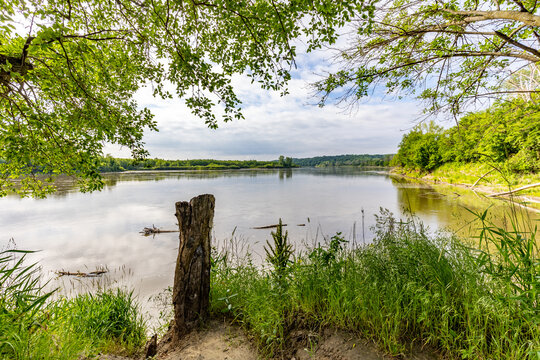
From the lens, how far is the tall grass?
6.00 feet

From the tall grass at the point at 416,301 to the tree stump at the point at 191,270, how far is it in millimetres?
314

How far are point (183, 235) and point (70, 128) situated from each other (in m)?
3.01

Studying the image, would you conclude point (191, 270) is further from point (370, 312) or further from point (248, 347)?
point (370, 312)

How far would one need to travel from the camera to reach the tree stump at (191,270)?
3.01 m

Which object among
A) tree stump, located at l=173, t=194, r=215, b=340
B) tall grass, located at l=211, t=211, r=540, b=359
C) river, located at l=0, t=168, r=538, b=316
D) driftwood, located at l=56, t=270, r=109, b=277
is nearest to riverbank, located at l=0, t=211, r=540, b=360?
tall grass, located at l=211, t=211, r=540, b=359

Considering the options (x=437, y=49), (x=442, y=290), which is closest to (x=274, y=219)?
(x=437, y=49)

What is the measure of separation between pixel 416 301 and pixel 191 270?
103 inches

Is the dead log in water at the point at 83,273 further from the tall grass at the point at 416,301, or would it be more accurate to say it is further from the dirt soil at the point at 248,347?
the tall grass at the point at 416,301

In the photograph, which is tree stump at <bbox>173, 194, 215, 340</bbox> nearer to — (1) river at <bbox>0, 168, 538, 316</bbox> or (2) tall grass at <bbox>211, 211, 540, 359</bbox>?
(2) tall grass at <bbox>211, 211, 540, 359</bbox>

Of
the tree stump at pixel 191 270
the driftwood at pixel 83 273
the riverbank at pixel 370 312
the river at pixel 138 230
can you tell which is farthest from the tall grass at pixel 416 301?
the driftwood at pixel 83 273

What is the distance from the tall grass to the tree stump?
1.03 ft

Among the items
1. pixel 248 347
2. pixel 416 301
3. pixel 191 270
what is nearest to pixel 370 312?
pixel 416 301

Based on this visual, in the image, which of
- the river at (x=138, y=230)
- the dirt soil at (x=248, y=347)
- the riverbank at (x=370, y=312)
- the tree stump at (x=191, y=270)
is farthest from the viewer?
the river at (x=138, y=230)

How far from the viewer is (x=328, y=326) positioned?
8.23 feet
